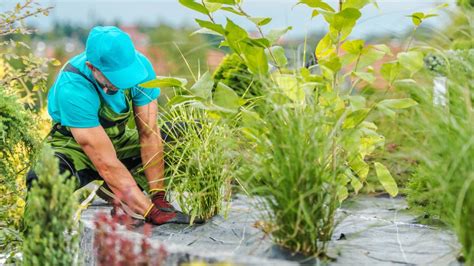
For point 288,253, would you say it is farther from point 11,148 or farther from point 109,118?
point 11,148

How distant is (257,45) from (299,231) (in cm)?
96

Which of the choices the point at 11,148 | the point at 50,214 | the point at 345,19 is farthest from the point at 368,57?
the point at 11,148

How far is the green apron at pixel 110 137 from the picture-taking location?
174 inches

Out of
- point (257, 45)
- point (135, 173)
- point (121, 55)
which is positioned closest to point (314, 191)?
point (257, 45)

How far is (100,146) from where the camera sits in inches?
163

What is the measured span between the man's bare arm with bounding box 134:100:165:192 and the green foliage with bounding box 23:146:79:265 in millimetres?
1076

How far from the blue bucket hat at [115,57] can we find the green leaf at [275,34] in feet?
2.55

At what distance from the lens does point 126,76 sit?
13.1 feet

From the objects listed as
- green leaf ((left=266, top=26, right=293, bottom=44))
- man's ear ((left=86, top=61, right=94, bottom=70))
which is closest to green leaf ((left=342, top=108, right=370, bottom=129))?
green leaf ((left=266, top=26, right=293, bottom=44))

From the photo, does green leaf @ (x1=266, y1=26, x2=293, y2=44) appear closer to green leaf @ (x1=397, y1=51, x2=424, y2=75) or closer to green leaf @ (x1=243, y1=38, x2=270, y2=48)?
green leaf @ (x1=243, y1=38, x2=270, y2=48)

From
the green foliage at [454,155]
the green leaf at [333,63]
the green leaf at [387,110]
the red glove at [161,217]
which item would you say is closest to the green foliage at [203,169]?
the red glove at [161,217]

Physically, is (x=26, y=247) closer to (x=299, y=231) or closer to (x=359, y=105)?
(x=299, y=231)

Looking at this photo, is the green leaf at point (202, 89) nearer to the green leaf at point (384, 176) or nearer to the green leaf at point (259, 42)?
the green leaf at point (259, 42)

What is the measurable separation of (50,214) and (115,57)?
1.13m
